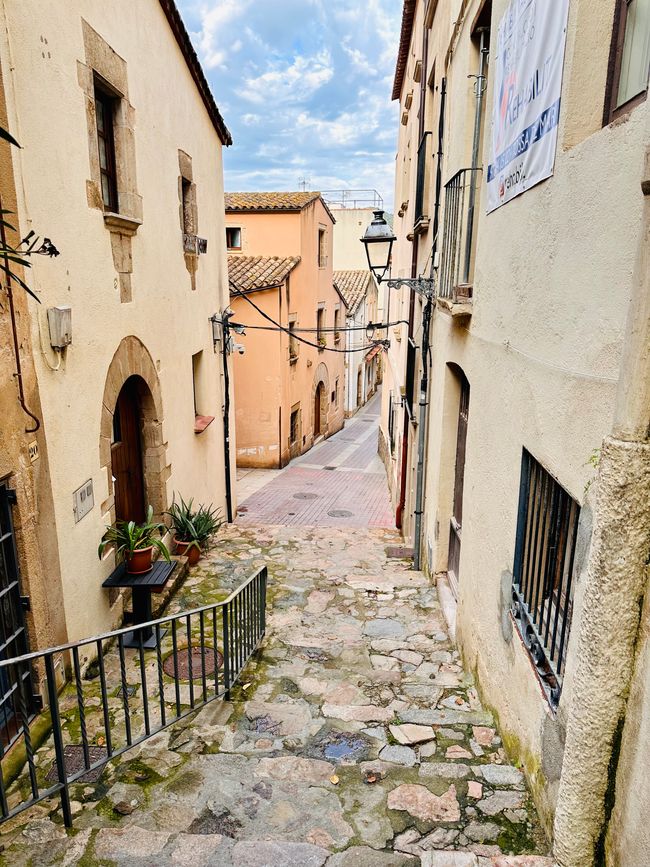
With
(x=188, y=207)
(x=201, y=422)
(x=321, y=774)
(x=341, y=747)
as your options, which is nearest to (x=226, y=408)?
(x=201, y=422)

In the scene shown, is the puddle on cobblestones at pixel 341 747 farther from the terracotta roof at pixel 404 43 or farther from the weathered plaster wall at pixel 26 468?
the terracotta roof at pixel 404 43

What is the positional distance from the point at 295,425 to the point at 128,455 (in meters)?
13.6

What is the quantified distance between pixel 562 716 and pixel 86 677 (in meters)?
4.04

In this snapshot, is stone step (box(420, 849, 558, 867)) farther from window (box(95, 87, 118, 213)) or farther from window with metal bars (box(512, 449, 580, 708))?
window (box(95, 87, 118, 213))

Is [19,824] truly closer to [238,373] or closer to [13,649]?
[13,649]

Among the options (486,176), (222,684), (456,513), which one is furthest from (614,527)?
(456,513)

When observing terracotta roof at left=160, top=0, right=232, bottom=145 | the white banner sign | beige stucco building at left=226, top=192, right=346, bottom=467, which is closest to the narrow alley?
the white banner sign

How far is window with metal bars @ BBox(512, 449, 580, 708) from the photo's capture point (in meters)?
2.91

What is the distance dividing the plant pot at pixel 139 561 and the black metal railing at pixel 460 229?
381cm

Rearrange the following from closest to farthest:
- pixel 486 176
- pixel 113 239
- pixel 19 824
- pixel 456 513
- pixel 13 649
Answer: pixel 19 824
pixel 13 649
pixel 486 176
pixel 113 239
pixel 456 513

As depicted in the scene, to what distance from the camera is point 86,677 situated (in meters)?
5.07

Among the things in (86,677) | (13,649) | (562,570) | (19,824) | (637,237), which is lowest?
(86,677)

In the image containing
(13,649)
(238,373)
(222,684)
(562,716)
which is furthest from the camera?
(238,373)

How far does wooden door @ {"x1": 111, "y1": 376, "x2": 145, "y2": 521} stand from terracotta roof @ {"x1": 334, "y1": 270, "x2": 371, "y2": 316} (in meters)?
23.9
